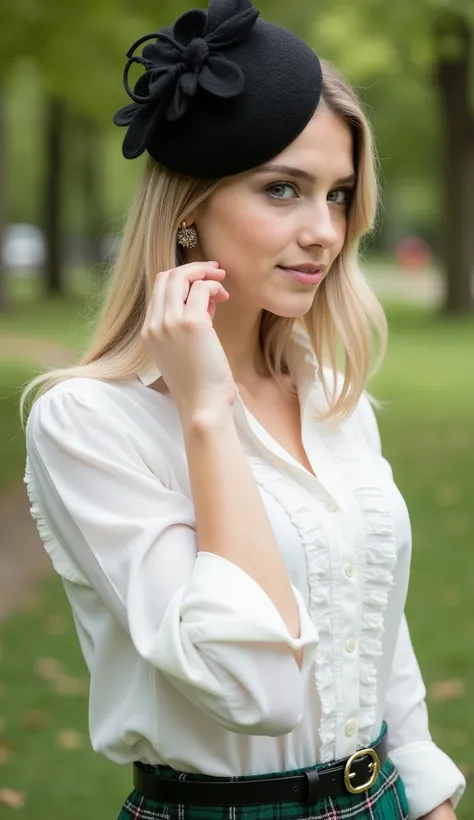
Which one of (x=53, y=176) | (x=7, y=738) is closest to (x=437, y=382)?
(x=7, y=738)

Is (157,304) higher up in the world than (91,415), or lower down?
higher up

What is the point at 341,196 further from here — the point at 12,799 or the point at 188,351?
the point at 12,799

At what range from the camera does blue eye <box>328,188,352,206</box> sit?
2.73 meters

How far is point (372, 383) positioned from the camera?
16.7 metres

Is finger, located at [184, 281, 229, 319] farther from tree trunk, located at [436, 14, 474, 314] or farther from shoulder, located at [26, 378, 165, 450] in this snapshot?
tree trunk, located at [436, 14, 474, 314]

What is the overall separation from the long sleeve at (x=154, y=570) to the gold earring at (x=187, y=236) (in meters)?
0.41

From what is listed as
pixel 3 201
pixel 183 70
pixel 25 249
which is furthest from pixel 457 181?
pixel 25 249

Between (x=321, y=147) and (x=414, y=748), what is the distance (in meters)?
1.30

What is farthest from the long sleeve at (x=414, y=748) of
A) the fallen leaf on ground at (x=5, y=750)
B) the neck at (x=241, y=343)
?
the fallen leaf on ground at (x=5, y=750)

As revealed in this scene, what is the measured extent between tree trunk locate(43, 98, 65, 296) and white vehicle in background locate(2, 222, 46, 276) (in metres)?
25.9

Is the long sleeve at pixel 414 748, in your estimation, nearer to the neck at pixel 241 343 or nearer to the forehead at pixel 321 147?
the neck at pixel 241 343

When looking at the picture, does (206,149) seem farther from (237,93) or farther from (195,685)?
(195,685)

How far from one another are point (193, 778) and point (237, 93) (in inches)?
50.6

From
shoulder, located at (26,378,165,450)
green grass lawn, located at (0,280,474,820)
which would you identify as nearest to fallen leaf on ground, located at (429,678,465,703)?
green grass lawn, located at (0,280,474,820)
